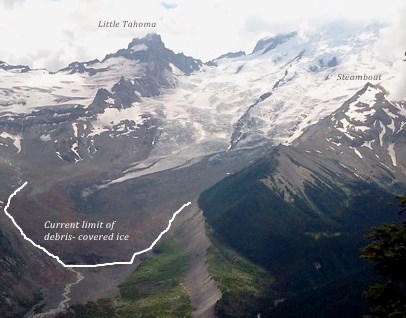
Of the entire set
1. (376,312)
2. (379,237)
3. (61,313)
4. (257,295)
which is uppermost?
(379,237)

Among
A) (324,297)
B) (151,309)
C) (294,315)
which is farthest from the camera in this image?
(151,309)

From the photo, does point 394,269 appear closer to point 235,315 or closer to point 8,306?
point 235,315

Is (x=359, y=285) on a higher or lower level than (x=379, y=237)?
lower

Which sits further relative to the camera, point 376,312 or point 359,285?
point 359,285

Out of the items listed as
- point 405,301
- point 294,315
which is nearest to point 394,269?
point 405,301

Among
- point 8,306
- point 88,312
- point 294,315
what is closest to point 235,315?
point 294,315

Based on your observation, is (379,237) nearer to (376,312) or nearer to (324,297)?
(376,312)

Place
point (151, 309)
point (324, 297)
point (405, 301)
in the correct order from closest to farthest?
point (405, 301)
point (324, 297)
point (151, 309)
